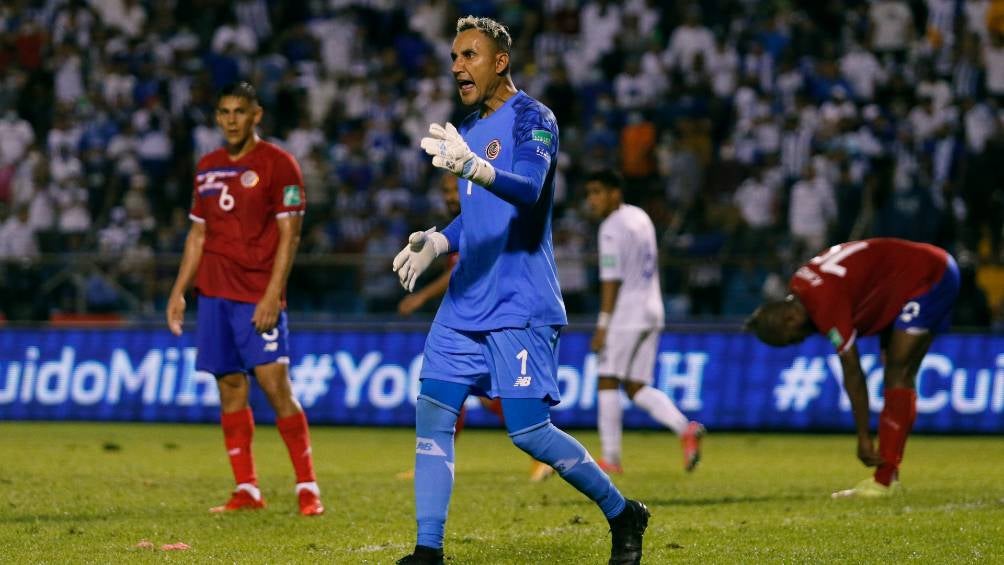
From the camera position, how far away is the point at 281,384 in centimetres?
928

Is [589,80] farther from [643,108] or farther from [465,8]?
[465,8]

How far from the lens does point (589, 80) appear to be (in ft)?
73.6

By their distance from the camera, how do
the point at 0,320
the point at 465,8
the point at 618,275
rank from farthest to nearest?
the point at 465,8 < the point at 0,320 < the point at 618,275

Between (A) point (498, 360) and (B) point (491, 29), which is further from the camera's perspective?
(B) point (491, 29)

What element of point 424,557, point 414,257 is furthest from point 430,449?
point 414,257

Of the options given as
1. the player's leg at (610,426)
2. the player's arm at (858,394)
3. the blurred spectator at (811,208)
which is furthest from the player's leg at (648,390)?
the blurred spectator at (811,208)

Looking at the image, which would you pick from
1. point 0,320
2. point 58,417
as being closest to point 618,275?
point 58,417

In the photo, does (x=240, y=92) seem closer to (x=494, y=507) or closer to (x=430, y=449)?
(x=494, y=507)

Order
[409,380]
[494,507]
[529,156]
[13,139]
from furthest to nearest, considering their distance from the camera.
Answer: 1. [13,139]
2. [409,380]
3. [494,507]
4. [529,156]

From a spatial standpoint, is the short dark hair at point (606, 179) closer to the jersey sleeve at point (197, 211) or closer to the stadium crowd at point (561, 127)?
the jersey sleeve at point (197, 211)

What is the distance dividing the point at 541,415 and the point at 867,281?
14.0 feet

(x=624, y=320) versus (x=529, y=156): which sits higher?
(x=529, y=156)

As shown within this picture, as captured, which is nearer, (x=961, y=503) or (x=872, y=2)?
(x=961, y=503)

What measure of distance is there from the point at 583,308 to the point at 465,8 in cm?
774
